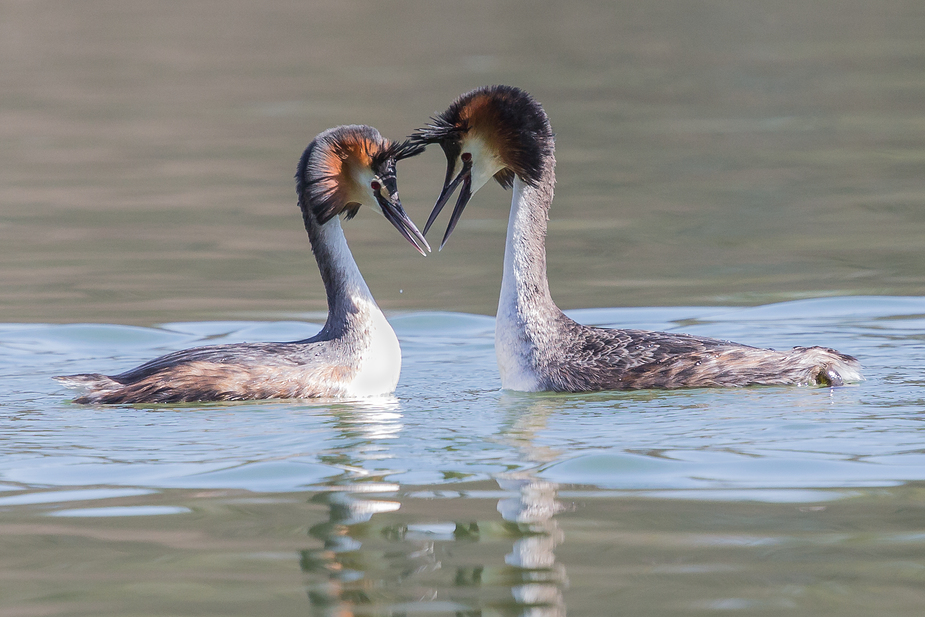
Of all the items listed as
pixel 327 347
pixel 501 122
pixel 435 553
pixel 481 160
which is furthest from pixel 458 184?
pixel 435 553

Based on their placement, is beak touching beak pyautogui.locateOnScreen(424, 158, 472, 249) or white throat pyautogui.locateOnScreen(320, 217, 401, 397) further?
beak touching beak pyautogui.locateOnScreen(424, 158, 472, 249)

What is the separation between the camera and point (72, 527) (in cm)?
672

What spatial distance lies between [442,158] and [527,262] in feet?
35.9

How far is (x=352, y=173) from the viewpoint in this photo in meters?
9.77

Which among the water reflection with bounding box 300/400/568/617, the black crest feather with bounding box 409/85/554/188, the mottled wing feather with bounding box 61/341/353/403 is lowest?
the water reflection with bounding box 300/400/568/617

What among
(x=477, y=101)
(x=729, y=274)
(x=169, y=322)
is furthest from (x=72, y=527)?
(x=729, y=274)

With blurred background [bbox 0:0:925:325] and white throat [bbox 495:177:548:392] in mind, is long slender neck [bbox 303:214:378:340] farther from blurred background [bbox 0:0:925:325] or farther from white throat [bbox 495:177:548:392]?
blurred background [bbox 0:0:925:325]

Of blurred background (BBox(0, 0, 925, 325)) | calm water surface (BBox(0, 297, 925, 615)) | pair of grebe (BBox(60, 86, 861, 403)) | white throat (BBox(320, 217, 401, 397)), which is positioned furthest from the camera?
blurred background (BBox(0, 0, 925, 325))

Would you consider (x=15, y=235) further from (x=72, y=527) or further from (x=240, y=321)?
(x=72, y=527)

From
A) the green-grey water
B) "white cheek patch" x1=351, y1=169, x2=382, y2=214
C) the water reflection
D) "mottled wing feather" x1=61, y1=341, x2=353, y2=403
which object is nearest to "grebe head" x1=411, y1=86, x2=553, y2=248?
"white cheek patch" x1=351, y1=169, x2=382, y2=214

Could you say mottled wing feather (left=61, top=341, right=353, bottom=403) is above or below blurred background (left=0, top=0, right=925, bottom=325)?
below

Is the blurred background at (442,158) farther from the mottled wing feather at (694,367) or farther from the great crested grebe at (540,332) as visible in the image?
the mottled wing feather at (694,367)

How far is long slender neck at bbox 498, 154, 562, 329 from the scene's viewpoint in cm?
973

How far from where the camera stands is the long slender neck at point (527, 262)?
973cm
